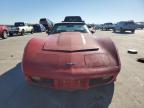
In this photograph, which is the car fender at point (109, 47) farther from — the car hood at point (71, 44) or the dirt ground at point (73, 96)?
the dirt ground at point (73, 96)

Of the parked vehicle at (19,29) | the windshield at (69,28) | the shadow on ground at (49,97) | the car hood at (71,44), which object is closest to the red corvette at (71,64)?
the car hood at (71,44)

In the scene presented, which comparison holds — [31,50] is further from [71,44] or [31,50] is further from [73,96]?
[73,96]

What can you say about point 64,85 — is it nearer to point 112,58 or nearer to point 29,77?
point 29,77

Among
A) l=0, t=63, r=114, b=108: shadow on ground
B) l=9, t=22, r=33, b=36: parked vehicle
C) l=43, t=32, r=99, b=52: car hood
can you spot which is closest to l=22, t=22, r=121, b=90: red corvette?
l=43, t=32, r=99, b=52: car hood

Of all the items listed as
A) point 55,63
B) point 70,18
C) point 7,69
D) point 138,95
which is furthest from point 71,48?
point 70,18

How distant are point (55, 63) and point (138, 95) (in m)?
1.86

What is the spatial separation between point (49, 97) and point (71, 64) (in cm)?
93

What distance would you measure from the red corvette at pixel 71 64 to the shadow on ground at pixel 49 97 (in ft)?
1.18

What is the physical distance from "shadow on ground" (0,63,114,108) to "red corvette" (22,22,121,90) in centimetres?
36

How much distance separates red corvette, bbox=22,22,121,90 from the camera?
4.07 meters

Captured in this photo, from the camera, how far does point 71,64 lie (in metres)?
4.15

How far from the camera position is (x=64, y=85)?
Result: 4.10 metres

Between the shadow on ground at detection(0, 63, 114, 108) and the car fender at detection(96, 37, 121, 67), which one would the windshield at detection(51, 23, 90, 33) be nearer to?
the car fender at detection(96, 37, 121, 67)

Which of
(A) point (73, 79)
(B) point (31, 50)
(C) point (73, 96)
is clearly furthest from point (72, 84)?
(B) point (31, 50)
